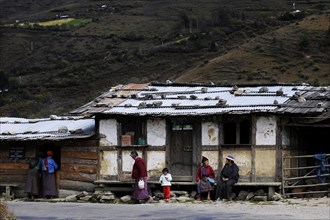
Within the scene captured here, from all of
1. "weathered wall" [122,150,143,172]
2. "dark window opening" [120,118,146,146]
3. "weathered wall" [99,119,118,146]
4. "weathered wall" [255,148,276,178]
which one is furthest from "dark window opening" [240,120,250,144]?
"weathered wall" [99,119,118,146]

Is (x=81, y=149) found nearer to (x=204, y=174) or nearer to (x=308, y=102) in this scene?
(x=204, y=174)

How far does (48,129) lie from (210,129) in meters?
6.68

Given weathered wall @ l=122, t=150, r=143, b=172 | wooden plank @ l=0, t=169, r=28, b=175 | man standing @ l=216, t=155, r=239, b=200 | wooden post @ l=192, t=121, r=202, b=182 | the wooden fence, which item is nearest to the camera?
man standing @ l=216, t=155, r=239, b=200

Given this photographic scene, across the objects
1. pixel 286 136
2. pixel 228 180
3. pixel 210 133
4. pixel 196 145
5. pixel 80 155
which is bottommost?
pixel 228 180

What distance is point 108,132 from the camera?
27.8 m

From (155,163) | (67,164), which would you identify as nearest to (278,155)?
(155,163)

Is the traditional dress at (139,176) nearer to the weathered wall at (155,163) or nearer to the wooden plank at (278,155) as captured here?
the weathered wall at (155,163)

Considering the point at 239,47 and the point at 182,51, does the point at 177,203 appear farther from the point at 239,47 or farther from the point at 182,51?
the point at 182,51

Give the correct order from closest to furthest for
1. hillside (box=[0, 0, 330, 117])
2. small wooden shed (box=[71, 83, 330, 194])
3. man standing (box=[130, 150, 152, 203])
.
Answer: man standing (box=[130, 150, 152, 203]) → small wooden shed (box=[71, 83, 330, 194]) → hillside (box=[0, 0, 330, 117])

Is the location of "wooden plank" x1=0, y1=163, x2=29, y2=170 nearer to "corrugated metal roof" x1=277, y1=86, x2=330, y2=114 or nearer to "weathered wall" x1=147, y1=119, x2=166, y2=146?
"weathered wall" x1=147, y1=119, x2=166, y2=146

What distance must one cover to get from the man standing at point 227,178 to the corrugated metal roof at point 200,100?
5.00 ft

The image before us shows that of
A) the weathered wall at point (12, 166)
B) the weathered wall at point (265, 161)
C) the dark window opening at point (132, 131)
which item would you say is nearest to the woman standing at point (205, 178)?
the weathered wall at point (265, 161)

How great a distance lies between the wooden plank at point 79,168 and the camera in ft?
93.0

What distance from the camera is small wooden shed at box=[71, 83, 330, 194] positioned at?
25781mm
